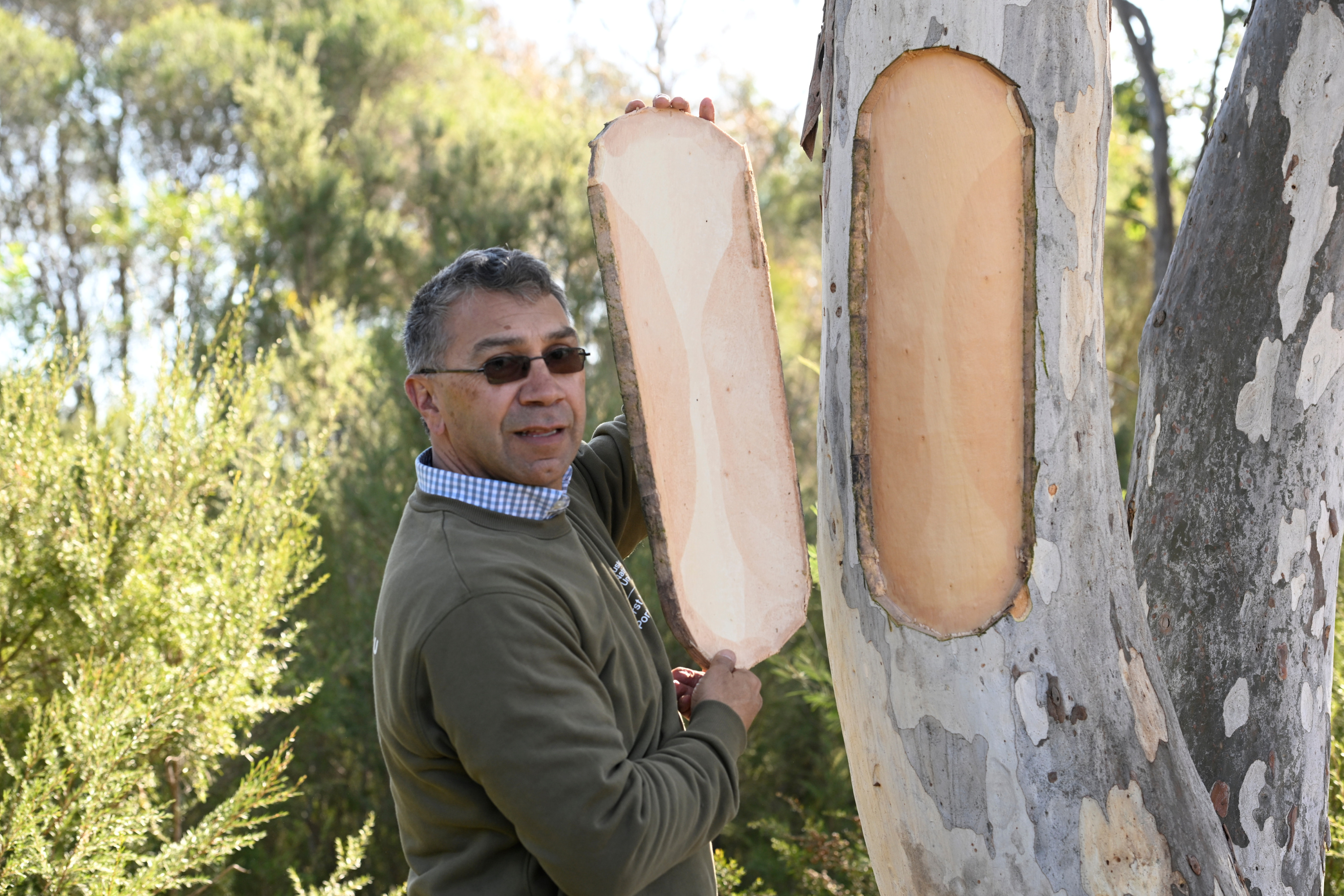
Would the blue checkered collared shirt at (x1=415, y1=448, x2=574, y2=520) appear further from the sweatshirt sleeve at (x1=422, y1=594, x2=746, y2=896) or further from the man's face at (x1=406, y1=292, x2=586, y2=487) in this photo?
the sweatshirt sleeve at (x1=422, y1=594, x2=746, y2=896)

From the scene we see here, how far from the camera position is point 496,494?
157cm

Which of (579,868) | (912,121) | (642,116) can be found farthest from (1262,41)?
(579,868)

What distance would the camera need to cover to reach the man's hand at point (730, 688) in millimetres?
1561

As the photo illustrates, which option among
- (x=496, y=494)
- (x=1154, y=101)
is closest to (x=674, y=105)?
(x=496, y=494)

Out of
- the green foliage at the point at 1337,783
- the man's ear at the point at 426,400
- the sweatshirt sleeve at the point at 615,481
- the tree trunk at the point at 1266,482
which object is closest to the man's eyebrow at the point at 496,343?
the man's ear at the point at 426,400

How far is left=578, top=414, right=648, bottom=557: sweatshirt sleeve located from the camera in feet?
6.37

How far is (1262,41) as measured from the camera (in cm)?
193

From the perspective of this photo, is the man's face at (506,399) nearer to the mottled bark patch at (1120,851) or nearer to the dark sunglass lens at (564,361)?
the dark sunglass lens at (564,361)

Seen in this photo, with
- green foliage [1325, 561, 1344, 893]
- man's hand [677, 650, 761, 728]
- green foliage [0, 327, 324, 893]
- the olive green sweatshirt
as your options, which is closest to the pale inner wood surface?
man's hand [677, 650, 761, 728]

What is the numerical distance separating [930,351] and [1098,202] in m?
0.37

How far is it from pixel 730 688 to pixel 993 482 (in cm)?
51

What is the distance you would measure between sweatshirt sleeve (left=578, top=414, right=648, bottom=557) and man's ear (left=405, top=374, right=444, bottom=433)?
337 mm

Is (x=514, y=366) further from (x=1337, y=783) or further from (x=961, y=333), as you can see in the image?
(x=1337, y=783)

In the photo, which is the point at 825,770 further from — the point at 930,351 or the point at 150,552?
the point at 930,351
